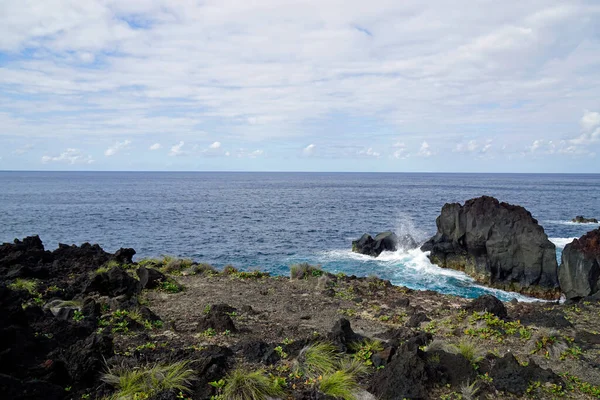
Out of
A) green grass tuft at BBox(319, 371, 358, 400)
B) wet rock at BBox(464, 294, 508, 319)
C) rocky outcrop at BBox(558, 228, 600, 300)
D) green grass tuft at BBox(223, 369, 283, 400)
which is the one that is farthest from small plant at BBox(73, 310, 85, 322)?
rocky outcrop at BBox(558, 228, 600, 300)

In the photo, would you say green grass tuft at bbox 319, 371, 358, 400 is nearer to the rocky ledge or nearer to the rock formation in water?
the rocky ledge

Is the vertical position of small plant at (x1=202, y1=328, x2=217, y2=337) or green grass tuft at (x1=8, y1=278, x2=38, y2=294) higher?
green grass tuft at (x1=8, y1=278, x2=38, y2=294)

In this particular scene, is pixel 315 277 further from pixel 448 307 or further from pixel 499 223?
pixel 499 223

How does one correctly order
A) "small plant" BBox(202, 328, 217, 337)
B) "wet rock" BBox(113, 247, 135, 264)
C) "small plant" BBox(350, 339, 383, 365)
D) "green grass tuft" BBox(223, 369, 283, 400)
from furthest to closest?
1. "wet rock" BBox(113, 247, 135, 264)
2. "small plant" BBox(202, 328, 217, 337)
3. "small plant" BBox(350, 339, 383, 365)
4. "green grass tuft" BBox(223, 369, 283, 400)

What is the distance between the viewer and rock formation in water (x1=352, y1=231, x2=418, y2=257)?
39656 mm

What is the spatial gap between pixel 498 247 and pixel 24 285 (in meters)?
29.0

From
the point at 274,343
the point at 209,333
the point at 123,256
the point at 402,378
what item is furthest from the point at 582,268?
the point at 123,256

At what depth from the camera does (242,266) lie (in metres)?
34.7

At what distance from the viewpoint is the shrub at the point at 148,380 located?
7.72 m

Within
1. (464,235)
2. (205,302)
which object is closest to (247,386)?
(205,302)

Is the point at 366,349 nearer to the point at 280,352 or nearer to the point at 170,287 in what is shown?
the point at 280,352

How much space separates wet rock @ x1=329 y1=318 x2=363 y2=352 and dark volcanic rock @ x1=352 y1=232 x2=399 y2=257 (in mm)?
28846

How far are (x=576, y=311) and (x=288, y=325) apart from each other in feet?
36.7

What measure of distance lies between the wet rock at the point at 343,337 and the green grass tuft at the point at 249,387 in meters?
2.37
